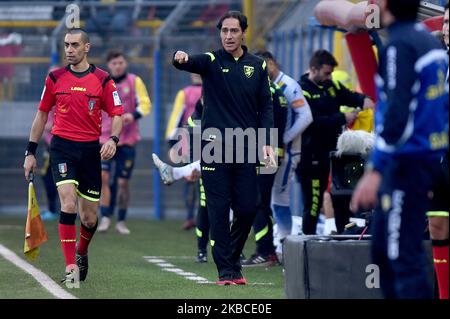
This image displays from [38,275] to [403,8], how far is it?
5.12 meters

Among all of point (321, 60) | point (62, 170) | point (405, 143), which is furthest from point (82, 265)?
point (405, 143)

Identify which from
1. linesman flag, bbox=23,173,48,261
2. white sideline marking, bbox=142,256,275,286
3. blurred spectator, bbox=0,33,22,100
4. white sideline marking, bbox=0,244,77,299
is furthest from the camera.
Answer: blurred spectator, bbox=0,33,22,100

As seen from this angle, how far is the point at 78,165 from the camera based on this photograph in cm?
1103

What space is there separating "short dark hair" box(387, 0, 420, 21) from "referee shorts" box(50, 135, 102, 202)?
4214 millimetres

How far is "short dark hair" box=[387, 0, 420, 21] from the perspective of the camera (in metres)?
7.33

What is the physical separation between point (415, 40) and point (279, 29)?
47.5ft

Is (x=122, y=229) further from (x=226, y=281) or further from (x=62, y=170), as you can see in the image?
(x=226, y=281)

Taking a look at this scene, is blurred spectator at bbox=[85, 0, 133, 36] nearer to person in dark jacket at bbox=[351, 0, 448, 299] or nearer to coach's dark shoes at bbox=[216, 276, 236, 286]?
coach's dark shoes at bbox=[216, 276, 236, 286]

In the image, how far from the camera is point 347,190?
1279 centimetres

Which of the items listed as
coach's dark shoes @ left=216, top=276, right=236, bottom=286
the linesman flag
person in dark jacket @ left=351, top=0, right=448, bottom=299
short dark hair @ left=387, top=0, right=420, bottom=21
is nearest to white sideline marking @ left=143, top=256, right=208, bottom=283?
coach's dark shoes @ left=216, top=276, right=236, bottom=286

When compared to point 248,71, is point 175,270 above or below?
below

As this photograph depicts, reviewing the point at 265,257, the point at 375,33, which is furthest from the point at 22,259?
the point at 375,33

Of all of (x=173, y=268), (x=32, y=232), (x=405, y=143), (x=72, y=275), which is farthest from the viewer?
(x=173, y=268)
